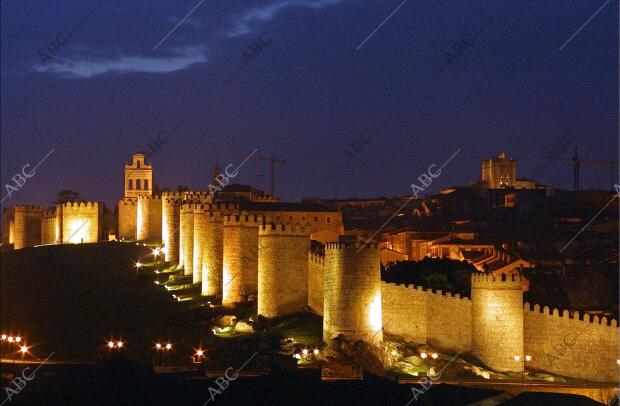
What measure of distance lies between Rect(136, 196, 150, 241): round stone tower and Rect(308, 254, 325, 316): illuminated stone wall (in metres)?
24.3

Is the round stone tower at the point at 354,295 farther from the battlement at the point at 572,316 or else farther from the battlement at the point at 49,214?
the battlement at the point at 49,214

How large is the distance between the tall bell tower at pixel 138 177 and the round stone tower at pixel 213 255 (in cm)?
2912

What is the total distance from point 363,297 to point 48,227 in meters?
40.5

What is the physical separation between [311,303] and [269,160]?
263 feet

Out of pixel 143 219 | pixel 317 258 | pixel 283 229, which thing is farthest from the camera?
pixel 143 219

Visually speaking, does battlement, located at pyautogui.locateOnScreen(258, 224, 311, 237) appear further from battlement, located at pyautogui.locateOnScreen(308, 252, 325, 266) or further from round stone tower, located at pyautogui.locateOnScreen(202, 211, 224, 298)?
round stone tower, located at pyautogui.locateOnScreen(202, 211, 224, 298)

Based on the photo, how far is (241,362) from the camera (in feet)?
151

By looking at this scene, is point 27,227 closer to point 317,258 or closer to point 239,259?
point 239,259

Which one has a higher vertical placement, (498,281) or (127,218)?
(127,218)

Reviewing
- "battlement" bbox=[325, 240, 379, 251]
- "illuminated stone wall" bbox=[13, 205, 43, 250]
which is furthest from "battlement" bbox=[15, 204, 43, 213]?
"battlement" bbox=[325, 240, 379, 251]

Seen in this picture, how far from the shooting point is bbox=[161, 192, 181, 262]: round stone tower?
67.9 m

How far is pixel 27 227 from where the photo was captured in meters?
85.1

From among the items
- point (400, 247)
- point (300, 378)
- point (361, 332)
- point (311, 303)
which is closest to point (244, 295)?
point (311, 303)

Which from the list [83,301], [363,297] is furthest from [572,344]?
[83,301]
